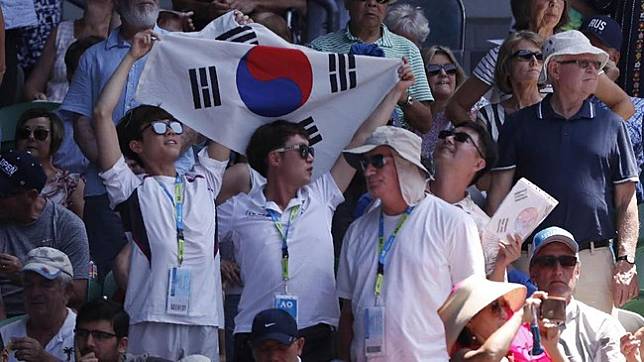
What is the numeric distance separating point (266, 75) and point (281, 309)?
4.73 feet

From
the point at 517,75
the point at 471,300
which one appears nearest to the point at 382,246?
the point at 471,300

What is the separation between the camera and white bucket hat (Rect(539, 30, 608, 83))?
973 centimetres

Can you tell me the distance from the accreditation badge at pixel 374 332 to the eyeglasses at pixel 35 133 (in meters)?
3.06

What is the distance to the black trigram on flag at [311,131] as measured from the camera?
9305 mm

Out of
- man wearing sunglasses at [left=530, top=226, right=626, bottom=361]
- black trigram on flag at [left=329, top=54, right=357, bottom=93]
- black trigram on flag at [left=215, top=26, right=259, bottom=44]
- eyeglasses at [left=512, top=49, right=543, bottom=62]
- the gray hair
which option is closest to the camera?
man wearing sunglasses at [left=530, top=226, right=626, bottom=361]


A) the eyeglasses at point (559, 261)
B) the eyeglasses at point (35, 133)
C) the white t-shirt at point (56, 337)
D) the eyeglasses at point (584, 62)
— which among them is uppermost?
the eyeglasses at point (584, 62)

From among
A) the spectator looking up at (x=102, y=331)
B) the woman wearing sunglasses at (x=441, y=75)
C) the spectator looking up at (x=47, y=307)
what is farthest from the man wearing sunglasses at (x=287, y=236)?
Answer: the woman wearing sunglasses at (x=441, y=75)

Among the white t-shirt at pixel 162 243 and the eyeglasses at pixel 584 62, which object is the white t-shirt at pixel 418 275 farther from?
the eyeglasses at pixel 584 62

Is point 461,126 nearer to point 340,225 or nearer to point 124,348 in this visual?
point 340,225

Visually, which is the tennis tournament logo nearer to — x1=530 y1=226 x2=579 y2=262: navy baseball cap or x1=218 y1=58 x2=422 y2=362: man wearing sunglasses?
x1=218 y1=58 x2=422 y2=362: man wearing sunglasses

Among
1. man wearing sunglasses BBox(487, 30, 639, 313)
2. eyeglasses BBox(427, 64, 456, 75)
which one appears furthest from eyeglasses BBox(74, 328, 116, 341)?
eyeglasses BBox(427, 64, 456, 75)

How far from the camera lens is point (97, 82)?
1050cm

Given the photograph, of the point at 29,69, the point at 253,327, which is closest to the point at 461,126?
the point at 253,327

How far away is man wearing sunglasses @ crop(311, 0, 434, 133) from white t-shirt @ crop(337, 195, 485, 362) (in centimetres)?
220
